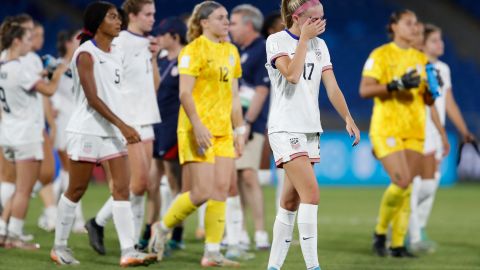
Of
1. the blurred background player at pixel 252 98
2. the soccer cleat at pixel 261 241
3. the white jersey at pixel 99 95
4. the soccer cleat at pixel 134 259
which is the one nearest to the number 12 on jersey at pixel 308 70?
the white jersey at pixel 99 95

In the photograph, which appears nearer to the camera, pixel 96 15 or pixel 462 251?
pixel 96 15

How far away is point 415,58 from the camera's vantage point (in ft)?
29.8

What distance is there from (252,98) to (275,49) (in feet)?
10.7

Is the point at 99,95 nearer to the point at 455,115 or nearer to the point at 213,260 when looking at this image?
the point at 213,260

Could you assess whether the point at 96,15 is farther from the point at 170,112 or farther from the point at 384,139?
the point at 384,139

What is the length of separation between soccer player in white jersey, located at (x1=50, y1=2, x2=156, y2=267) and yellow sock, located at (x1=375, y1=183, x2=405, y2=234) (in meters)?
2.37

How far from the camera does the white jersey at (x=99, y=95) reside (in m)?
7.55

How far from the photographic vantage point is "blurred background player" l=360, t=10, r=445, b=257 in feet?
28.6

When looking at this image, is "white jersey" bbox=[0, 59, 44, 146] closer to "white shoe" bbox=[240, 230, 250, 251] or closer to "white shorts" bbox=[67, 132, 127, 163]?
"white shorts" bbox=[67, 132, 127, 163]

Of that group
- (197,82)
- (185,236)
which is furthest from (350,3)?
(197,82)

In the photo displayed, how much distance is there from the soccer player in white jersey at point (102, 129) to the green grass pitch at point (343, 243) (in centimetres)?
43

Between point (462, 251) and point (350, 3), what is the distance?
16.0 meters

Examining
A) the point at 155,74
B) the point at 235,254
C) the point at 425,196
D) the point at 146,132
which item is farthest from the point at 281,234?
the point at 425,196

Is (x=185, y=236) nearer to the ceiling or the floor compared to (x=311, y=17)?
nearer to the floor
